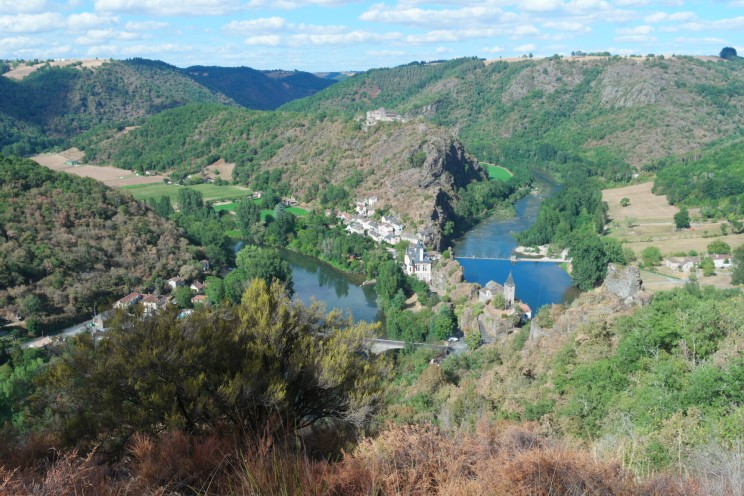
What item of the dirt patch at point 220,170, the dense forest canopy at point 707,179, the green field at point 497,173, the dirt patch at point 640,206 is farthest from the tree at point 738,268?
the dirt patch at point 220,170

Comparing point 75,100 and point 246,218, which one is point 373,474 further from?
point 75,100

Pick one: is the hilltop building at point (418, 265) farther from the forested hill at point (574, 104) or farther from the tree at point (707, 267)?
the forested hill at point (574, 104)

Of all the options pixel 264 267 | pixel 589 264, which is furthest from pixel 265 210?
pixel 589 264

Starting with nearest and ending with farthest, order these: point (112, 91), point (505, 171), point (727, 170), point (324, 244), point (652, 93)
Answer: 1. point (324, 244)
2. point (727, 170)
3. point (505, 171)
4. point (652, 93)
5. point (112, 91)

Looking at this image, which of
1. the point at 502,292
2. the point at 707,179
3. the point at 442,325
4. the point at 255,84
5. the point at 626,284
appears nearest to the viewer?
the point at 626,284

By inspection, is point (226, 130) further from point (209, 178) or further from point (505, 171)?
point (505, 171)

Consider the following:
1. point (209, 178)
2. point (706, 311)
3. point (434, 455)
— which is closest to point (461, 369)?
point (706, 311)
